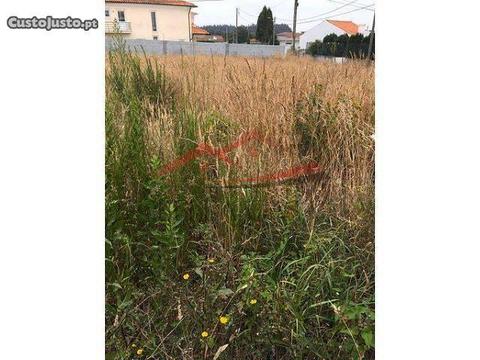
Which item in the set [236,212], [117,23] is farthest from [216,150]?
[117,23]

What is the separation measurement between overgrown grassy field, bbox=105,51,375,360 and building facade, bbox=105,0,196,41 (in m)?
0.70

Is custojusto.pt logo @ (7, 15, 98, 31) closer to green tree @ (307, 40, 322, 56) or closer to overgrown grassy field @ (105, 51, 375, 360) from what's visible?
overgrown grassy field @ (105, 51, 375, 360)

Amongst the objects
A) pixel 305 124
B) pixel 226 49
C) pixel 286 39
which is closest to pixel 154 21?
pixel 286 39

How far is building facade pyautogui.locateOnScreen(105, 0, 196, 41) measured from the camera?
2.35 meters

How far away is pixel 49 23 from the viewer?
811mm

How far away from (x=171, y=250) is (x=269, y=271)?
0.35 metres

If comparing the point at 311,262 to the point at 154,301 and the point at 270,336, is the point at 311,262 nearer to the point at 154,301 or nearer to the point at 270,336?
the point at 270,336

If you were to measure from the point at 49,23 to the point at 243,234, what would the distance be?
92 centimetres

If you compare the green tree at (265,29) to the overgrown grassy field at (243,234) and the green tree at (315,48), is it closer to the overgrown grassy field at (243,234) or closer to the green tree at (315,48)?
the overgrown grassy field at (243,234)

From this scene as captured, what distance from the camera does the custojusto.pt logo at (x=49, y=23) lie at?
802 millimetres

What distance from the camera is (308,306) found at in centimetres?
114

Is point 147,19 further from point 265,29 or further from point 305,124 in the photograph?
point 305,124

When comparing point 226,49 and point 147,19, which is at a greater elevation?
point 147,19

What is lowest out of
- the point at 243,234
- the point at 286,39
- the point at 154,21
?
the point at 243,234
